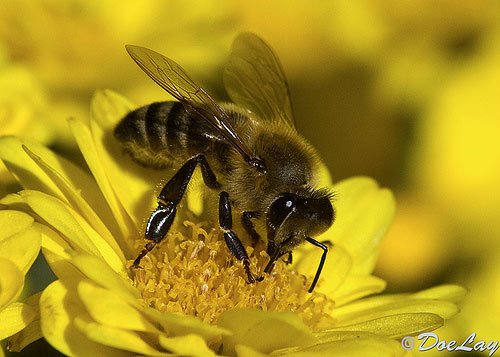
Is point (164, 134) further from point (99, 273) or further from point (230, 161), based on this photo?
point (99, 273)

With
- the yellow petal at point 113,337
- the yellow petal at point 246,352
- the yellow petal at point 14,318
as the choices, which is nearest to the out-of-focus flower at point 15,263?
the yellow petal at point 14,318

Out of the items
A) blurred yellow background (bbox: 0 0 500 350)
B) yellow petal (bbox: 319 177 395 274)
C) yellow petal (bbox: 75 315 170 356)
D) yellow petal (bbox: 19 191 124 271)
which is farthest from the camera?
blurred yellow background (bbox: 0 0 500 350)

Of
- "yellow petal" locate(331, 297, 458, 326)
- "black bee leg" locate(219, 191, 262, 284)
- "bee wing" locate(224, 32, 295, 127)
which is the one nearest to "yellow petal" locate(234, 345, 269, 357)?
"black bee leg" locate(219, 191, 262, 284)

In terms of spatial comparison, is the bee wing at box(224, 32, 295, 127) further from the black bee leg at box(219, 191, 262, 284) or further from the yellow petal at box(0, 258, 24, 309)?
the yellow petal at box(0, 258, 24, 309)

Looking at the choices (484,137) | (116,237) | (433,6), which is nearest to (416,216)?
(484,137)

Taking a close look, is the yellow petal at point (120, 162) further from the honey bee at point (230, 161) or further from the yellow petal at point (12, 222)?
the yellow petal at point (12, 222)

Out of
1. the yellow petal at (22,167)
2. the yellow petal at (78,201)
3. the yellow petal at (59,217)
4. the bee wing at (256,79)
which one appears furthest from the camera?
the bee wing at (256,79)

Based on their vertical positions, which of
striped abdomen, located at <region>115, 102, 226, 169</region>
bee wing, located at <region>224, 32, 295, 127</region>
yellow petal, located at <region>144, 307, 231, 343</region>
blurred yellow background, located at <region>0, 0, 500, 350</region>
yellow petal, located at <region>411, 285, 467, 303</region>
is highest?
blurred yellow background, located at <region>0, 0, 500, 350</region>
